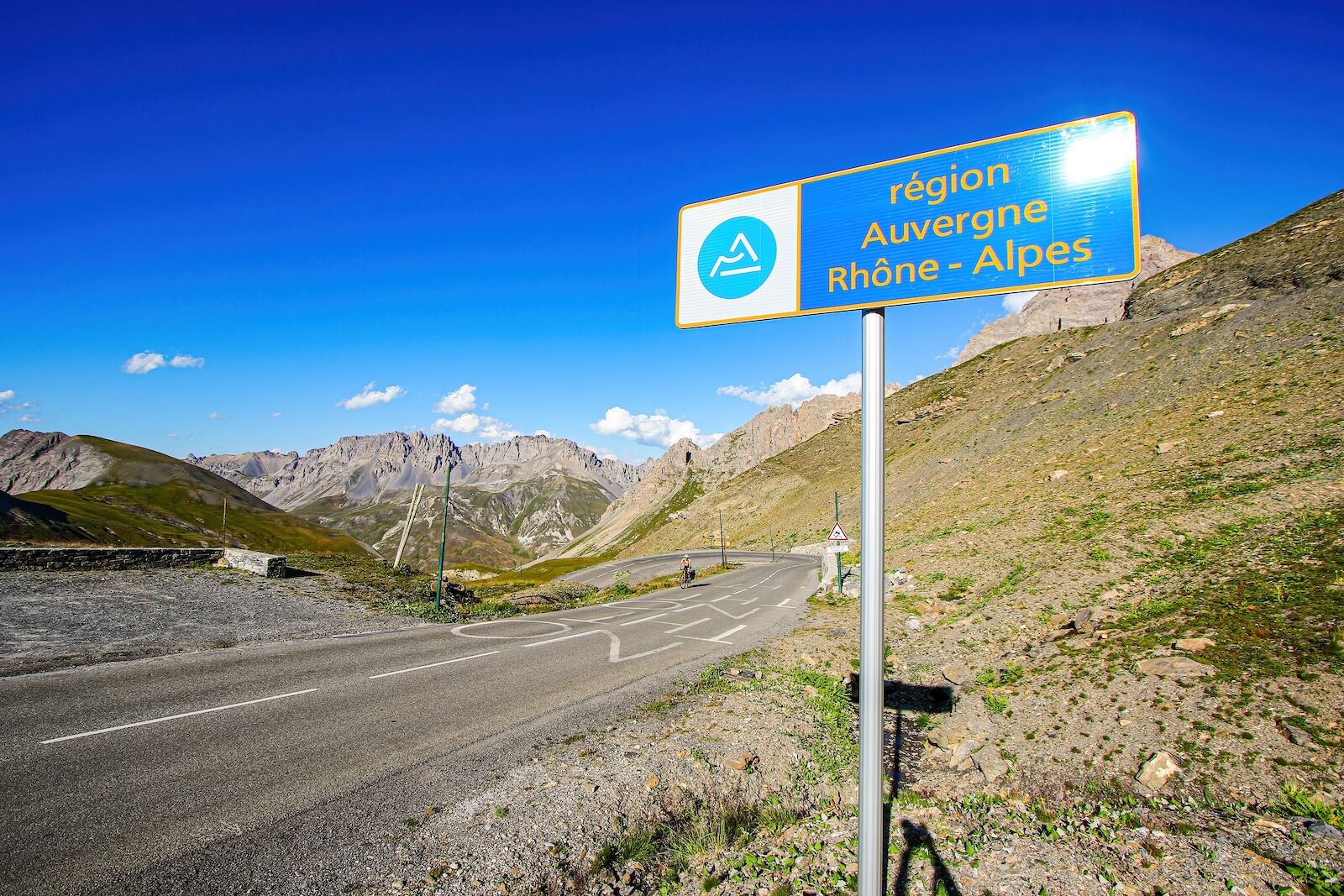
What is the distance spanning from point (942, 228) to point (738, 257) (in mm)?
1341

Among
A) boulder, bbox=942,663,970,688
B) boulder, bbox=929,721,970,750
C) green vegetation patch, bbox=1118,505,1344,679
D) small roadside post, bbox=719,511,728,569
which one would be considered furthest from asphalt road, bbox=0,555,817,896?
small roadside post, bbox=719,511,728,569

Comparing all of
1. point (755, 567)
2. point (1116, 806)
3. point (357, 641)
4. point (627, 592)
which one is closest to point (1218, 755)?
point (1116, 806)

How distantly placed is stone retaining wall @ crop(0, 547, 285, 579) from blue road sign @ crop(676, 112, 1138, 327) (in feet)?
84.0

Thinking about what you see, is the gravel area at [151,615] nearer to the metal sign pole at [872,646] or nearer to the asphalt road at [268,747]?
the asphalt road at [268,747]

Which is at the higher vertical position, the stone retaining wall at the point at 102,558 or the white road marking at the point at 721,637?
the stone retaining wall at the point at 102,558

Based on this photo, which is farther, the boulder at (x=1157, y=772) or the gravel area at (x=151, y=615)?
the gravel area at (x=151, y=615)

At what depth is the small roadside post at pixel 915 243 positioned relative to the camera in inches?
118

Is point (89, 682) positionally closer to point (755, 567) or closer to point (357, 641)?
point (357, 641)

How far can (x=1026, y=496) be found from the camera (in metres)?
27.5

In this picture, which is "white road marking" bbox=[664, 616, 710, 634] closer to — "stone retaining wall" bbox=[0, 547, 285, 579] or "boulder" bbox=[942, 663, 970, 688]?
"boulder" bbox=[942, 663, 970, 688]

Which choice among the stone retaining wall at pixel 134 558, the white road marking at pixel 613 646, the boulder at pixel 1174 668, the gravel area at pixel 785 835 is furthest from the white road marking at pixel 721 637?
the stone retaining wall at pixel 134 558

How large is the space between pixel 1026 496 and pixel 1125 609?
63.8ft

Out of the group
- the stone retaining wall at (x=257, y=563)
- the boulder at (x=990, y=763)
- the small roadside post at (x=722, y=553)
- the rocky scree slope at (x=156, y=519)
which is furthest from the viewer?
the rocky scree slope at (x=156, y=519)

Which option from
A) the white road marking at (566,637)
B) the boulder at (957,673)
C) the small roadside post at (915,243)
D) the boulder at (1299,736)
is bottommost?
the white road marking at (566,637)
